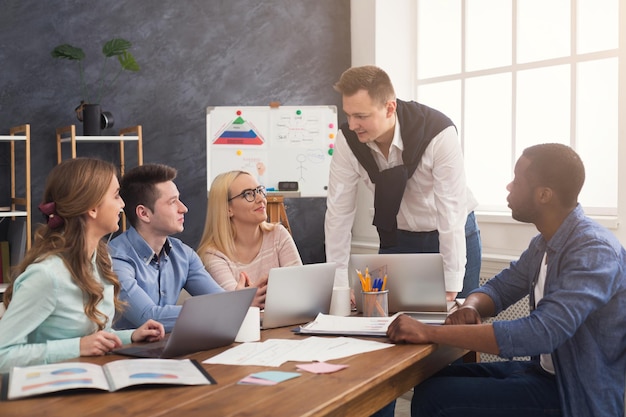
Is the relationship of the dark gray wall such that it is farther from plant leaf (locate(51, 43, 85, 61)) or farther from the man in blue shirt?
the man in blue shirt

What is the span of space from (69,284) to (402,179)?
4.47 feet

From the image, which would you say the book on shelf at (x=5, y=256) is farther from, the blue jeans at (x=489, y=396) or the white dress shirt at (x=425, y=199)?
the blue jeans at (x=489, y=396)

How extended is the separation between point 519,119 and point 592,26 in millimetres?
603

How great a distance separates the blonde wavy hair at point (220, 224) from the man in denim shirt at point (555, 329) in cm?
102

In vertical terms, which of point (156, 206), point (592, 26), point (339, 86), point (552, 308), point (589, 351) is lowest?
point (589, 351)

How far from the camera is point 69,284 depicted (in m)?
1.78

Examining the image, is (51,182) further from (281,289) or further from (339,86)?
(339,86)

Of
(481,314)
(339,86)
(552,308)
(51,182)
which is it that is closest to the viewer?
(552,308)

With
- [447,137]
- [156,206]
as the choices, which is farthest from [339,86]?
[156,206]

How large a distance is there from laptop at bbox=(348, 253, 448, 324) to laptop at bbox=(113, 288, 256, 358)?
0.55 m

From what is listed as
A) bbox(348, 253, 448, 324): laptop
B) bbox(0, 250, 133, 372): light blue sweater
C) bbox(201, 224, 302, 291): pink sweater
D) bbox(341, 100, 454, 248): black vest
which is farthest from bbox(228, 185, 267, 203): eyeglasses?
bbox(0, 250, 133, 372): light blue sweater

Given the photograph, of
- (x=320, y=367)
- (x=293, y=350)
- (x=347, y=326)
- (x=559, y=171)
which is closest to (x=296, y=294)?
(x=347, y=326)

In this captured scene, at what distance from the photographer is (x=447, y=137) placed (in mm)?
2725

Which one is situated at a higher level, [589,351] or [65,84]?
[65,84]
